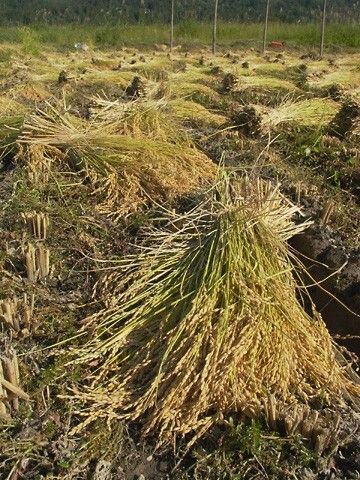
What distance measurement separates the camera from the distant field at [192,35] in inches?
661

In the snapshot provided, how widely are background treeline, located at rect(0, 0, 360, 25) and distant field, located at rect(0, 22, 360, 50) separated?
4334 millimetres

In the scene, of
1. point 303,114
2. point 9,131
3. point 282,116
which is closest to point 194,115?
point 282,116

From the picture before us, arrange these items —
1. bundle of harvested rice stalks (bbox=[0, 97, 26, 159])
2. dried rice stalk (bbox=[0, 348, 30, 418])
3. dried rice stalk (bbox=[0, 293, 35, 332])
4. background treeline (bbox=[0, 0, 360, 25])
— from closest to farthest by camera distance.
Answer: dried rice stalk (bbox=[0, 348, 30, 418]) → dried rice stalk (bbox=[0, 293, 35, 332]) → bundle of harvested rice stalks (bbox=[0, 97, 26, 159]) → background treeline (bbox=[0, 0, 360, 25])

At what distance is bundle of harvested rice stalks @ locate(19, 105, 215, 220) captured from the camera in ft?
13.3

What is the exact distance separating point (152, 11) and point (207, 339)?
91.2 feet

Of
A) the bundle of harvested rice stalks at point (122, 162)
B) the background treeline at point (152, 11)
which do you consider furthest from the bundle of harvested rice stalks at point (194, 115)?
the background treeline at point (152, 11)

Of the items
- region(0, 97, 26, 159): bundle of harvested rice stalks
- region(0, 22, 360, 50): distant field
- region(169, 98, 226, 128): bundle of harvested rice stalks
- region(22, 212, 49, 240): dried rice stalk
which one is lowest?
region(0, 22, 360, 50): distant field

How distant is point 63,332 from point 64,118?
2273 mm

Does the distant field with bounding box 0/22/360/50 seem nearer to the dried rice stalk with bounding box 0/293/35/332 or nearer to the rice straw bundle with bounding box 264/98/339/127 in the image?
the rice straw bundle with bounding box 264/98/339/127

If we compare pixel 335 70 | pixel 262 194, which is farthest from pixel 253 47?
pixel 262 194

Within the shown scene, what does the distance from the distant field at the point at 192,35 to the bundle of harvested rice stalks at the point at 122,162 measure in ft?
39.9

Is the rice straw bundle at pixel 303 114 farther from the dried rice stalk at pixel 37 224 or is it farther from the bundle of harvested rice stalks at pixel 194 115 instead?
the dried rice stalk at pixel 37 224

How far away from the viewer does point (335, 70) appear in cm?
1030

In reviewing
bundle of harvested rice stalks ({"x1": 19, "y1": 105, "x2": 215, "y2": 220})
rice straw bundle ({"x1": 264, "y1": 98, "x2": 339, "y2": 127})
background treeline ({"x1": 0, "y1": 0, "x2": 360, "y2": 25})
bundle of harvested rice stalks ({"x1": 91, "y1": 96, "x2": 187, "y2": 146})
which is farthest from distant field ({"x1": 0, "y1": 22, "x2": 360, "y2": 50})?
bundle of harvested rice stalks ({"x1": 19, "y1": 105, "x2": 215, "y2": 220})
